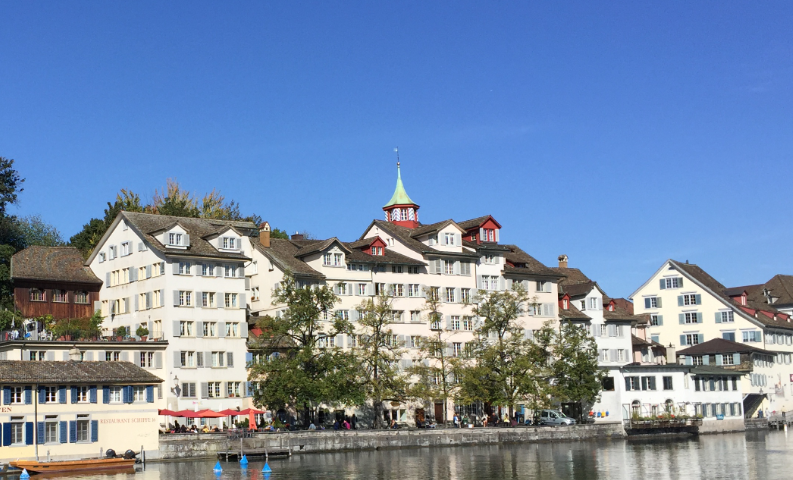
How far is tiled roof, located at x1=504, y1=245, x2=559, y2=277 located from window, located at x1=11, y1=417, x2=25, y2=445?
54703 millimetres

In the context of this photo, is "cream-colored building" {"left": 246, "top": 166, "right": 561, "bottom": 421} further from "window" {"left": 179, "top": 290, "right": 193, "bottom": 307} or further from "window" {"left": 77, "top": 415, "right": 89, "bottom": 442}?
"window" {"left": 77, "top": 415, "right": 89, "bottom": 442}

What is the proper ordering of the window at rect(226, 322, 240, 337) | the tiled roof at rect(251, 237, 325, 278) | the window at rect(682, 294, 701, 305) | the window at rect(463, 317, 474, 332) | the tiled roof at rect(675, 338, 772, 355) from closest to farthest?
1. the window at rect(226, 322, 240, 337)
2. the tiled roof at rect(251, 237, 325, 278)
3. the window at rect(463, 317, 474, 332)
4. the tiled roof at rect(675, 338, 772, 355)
5. the window at rect(682, 294, 701, 305)

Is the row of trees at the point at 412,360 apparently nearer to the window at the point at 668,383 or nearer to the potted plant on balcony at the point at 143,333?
the window at the point at 668,383

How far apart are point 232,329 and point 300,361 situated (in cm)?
937

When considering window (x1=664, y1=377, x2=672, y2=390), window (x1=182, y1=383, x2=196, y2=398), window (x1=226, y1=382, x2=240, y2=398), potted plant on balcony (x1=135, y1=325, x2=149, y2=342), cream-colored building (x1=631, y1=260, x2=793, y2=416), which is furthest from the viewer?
cream-colored building (x1=631, y1=260, x2=793, y2=416)

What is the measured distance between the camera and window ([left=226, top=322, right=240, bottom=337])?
307 ft

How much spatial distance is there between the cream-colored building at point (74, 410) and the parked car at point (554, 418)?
135 ft

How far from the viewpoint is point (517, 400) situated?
332 feet

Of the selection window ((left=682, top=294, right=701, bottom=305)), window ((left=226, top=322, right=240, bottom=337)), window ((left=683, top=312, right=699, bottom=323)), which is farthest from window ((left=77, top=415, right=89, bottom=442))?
window ((left=682, top=294, right=701, bottom=305))

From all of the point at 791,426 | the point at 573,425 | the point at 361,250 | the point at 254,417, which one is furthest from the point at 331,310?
the point at 791,426

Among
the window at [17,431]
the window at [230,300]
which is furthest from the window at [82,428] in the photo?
the window at [230,300]

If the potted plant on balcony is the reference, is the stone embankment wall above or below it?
below

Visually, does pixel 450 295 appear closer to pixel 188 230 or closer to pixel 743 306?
pixel 188 230

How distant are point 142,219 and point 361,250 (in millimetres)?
20852
